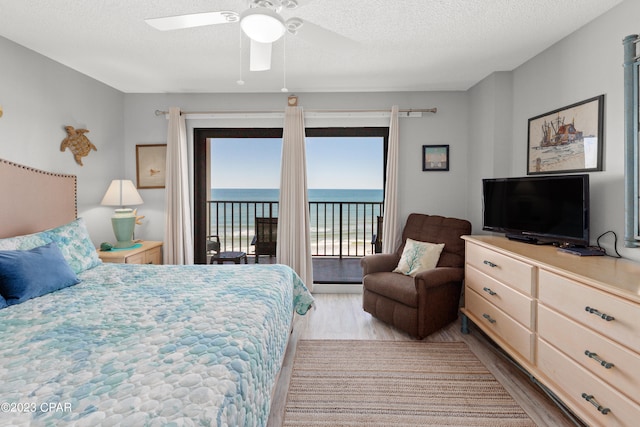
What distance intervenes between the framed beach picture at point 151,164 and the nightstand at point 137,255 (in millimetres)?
748

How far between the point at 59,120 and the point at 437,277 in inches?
149

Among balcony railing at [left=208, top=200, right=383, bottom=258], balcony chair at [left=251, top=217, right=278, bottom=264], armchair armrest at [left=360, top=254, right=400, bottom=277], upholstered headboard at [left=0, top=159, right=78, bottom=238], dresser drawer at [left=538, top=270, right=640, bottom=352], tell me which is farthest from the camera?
balcony railing at [left=208, top=200, right=383, bottom=258]

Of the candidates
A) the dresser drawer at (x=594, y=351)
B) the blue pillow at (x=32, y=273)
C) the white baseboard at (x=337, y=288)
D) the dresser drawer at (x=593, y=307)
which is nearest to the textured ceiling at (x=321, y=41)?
the blue pillow at (x=32, y=273)

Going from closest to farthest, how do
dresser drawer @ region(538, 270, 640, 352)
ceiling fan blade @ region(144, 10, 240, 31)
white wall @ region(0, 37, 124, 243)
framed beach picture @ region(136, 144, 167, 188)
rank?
dresser drawer @ region(538, 270, 640, 352)
ceiling fan blade @ region(144, 10, 240, 31)
white wall @ region(0, 37, 124, 243)
framed beach picture @ region(136, 144, 167, 188)

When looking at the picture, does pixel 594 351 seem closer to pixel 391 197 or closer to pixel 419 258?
pixel 419 258

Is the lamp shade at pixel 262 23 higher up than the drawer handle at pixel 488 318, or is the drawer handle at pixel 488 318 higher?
the lamp shade at pixel 262 23

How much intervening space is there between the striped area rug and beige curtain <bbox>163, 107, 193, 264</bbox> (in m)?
2.04

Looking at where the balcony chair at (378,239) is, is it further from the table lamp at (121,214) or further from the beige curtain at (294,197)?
the table lamp at (121,214)

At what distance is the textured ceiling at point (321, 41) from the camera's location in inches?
84.9

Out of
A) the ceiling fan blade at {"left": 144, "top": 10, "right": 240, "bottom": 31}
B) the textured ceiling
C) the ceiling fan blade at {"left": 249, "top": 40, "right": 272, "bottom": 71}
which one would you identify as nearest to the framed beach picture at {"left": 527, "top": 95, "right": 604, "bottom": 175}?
the textured ceiling

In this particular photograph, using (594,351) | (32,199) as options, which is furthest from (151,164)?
(594,351)

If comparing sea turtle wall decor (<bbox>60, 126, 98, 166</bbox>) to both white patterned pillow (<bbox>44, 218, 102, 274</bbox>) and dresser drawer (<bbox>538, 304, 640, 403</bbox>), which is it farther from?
dresser drawer (<bbox>538, 304, 640, 403</bbox>)

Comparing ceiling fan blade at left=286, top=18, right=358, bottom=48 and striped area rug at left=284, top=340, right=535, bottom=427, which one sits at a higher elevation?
ceiling fan blade at left=286, top=18, right=358, bottom=48

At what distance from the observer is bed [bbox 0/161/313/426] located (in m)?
0.97
